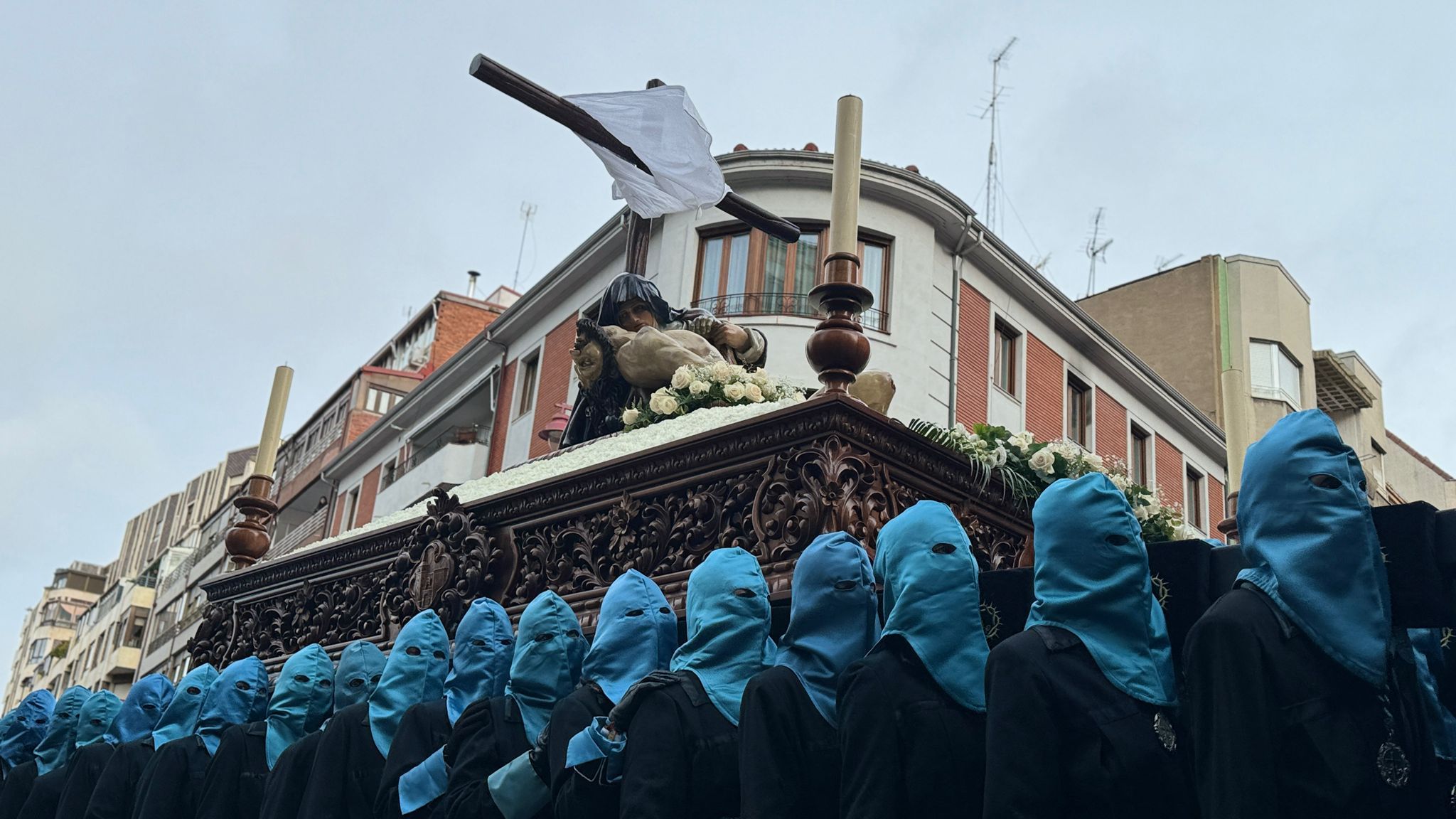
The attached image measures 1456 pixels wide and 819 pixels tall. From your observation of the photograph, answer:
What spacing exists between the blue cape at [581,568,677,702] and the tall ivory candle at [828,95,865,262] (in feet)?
4.10

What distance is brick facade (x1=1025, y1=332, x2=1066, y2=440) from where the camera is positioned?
2275 centimetres

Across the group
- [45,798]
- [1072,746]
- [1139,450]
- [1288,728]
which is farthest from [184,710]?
[1139,450]

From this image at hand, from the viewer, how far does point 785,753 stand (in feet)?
11.5

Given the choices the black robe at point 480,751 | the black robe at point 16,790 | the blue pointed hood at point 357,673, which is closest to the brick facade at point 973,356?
the black robe at point 16,790

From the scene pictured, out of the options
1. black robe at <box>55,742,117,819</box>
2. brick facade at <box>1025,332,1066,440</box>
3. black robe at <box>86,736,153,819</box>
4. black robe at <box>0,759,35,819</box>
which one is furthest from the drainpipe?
black robe at <box>86,736,153,819</box>

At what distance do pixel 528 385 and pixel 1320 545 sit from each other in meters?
22.8

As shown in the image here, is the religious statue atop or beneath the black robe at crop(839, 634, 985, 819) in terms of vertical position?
atop

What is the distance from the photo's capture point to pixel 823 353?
455 centimetres

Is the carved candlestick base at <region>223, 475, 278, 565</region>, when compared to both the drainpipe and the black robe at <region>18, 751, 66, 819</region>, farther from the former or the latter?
the drainpipe

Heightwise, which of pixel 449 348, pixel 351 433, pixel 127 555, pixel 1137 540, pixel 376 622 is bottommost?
pixel 1137 540

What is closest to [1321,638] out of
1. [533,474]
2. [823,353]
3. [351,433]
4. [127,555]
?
[823,353]

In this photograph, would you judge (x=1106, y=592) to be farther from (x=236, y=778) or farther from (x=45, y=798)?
(x=45, y=798)

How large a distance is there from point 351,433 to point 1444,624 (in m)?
34.6

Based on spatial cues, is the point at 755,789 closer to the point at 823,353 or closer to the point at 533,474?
the point at 823,353
